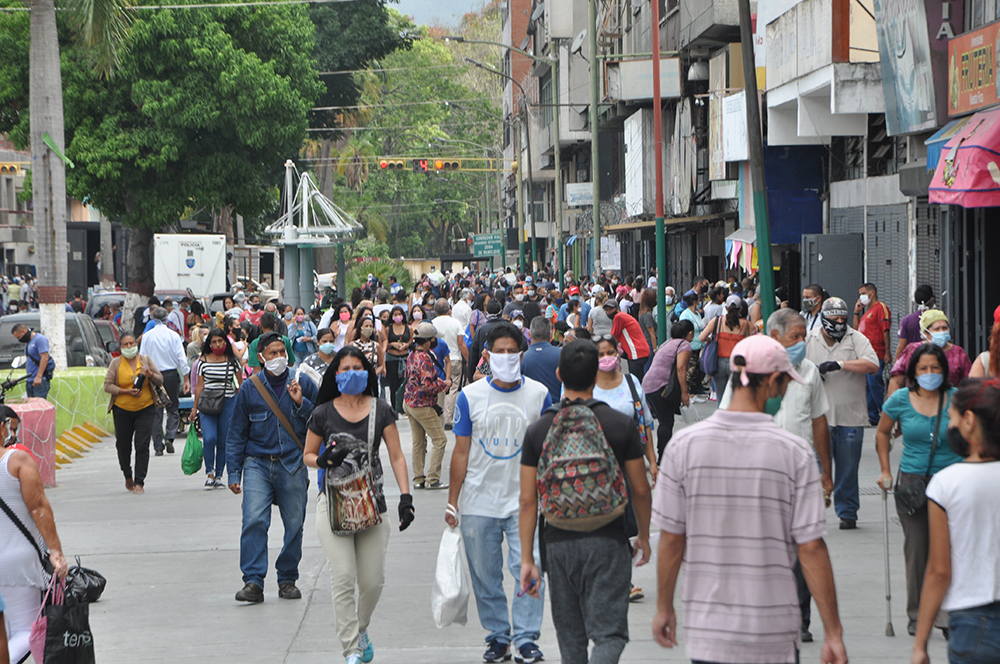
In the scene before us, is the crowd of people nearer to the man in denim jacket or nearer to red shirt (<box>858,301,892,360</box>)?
the man in denim jacket

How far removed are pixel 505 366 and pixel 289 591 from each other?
2.68 meters

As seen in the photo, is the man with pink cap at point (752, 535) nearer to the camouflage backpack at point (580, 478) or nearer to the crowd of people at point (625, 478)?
the crowd of people at point (625, 478)

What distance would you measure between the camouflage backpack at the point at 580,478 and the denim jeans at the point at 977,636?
1.27 meters

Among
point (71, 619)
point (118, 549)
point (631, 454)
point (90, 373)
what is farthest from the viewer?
point (90, 373)

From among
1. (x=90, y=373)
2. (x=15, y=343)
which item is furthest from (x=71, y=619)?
(x=15, y=343)

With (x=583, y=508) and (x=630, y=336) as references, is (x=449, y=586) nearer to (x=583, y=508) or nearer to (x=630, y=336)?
(x=583, y=508)

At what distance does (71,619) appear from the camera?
583cm

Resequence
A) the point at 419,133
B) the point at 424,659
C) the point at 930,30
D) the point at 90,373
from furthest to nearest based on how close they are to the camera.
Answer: the point at 419,133
the point at 90,373
the point at 930,30
the point at 424,659

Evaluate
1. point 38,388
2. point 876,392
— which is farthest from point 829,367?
point 38,388

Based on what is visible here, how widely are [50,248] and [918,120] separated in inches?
466

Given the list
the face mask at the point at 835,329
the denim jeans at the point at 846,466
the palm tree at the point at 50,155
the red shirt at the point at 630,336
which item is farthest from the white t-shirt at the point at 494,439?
the palm tree at the point at 50,155

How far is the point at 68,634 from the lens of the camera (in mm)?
5797

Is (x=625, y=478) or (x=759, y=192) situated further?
(x=759, y=192)

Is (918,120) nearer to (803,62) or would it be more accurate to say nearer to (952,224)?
(952,224)
